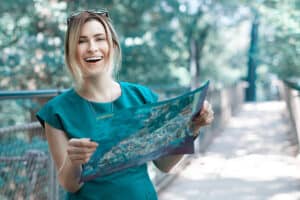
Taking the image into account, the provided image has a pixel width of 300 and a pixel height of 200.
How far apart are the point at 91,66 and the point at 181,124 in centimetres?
30

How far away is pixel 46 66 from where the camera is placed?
6805 mm

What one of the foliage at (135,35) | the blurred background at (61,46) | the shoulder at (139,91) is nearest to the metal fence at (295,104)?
the blurred background at (61,46)

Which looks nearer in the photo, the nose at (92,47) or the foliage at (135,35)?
the nose at (92,47)

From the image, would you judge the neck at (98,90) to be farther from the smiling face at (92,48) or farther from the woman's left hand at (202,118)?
the woman's left hand at (202,118)

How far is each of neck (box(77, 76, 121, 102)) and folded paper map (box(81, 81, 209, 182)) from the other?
162mm

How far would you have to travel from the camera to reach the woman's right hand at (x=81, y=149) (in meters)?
1.06

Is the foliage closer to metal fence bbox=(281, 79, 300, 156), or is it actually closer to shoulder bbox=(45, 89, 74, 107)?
metal fence bbox=(281, 79, 300, 156)

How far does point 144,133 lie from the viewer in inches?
47.7

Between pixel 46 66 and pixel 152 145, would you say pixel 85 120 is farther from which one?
pixel 46 66

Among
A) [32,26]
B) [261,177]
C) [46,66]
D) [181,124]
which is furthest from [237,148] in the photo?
[181,124]

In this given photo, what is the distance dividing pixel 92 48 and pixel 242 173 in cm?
429

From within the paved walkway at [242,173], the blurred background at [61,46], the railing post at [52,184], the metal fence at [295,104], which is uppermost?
the blurred background at [61,46]

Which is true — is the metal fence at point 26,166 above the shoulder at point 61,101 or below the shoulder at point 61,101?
below

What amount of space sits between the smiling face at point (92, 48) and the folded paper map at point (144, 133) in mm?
221
